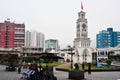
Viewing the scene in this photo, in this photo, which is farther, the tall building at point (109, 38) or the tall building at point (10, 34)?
the tall building at point (109, 38)

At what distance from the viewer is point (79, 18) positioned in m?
108

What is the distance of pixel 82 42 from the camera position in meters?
110

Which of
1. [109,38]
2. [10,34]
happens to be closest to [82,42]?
[10,34]

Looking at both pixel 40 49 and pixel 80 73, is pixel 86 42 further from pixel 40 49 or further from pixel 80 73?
pixel 80 73

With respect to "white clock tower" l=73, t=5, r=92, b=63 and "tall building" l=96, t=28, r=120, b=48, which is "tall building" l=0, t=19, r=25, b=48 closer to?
"white clock tower" l=73, t=5, r=92, b=63

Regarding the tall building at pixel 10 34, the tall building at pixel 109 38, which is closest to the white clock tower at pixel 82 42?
the tall building at pixel 10 34

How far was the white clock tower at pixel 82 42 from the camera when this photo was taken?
108m

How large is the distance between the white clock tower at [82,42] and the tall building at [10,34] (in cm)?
3573

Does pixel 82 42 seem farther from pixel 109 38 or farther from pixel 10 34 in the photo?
pixel 109 38

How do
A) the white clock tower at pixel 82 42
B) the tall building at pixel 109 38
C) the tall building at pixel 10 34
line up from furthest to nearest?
the tall building at pixel 109 38 → the tall building at pixel 10 34 → the white clock tower at pixel 82 42

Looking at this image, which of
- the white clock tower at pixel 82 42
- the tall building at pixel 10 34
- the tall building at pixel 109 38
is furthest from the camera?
the tall building at pixel 109 38

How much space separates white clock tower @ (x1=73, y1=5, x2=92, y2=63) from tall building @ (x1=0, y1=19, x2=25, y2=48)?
117ft

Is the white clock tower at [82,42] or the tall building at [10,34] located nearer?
the white clock tower at [82,42]

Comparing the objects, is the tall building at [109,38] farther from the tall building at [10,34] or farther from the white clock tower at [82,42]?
the white clock tower at [82,42]
